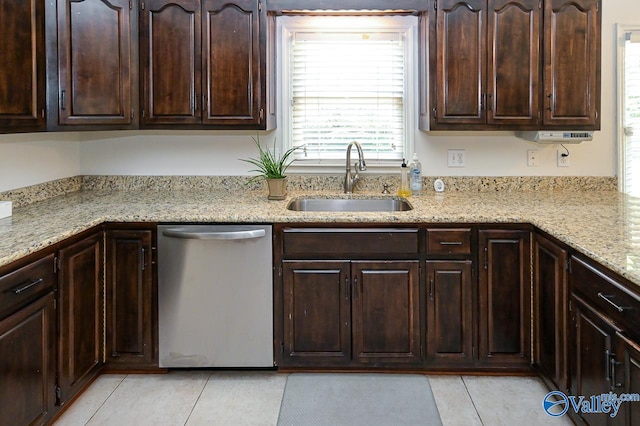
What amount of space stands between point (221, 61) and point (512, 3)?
1629 mm

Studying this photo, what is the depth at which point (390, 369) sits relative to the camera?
3031 mm

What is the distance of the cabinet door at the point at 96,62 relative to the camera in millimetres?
2850

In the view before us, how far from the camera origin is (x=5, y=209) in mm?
2768

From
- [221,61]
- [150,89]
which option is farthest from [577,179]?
[150,89]

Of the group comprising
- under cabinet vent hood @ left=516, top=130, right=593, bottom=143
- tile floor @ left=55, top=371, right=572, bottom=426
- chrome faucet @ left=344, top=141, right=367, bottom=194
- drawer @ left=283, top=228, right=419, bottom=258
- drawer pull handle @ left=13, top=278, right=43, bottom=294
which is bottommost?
tile floor @ left=55, top=371, right=572, bottom=426

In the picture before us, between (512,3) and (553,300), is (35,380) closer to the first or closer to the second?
(553,300)

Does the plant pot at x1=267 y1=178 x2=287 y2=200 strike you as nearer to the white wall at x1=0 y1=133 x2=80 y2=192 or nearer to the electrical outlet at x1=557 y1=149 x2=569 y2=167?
the white wall at x1=0 y1=133 x2=80 y2=192

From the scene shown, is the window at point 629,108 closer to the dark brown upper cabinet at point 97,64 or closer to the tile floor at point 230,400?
the tile floor at point 230,400

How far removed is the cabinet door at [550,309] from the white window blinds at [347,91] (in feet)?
4.14

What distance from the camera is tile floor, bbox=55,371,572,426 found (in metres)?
2.58

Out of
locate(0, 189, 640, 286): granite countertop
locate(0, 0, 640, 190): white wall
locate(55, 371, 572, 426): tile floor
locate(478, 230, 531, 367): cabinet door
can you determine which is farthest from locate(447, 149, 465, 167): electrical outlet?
locate(55, 371, 572, 426): tile floor

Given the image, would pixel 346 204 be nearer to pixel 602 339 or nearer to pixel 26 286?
pixel 602 339

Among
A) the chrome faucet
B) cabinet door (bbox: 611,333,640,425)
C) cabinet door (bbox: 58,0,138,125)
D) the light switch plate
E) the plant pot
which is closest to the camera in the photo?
cabinet door (bbox: 611,333,640,425)

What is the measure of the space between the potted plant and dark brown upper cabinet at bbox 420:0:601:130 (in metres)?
0.92
